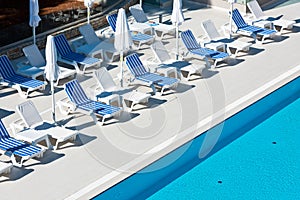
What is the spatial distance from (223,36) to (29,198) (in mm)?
9070

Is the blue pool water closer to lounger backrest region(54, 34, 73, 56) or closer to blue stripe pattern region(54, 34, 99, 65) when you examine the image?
blue stripe pattern region(54, 34, 99, 65)

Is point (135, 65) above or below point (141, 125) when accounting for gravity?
above

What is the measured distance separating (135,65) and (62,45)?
2.12 metres

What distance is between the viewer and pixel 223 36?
755 inches

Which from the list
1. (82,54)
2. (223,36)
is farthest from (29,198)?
(223,36)

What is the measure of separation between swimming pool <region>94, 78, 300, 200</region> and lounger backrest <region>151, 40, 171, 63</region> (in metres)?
2.78

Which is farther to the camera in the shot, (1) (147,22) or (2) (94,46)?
(1) (147,22)

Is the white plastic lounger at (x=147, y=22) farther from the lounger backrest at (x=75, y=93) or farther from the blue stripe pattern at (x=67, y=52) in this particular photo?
the lounger backrest at (x=75, y=93)

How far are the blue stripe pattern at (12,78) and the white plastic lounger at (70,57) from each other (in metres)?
1.41

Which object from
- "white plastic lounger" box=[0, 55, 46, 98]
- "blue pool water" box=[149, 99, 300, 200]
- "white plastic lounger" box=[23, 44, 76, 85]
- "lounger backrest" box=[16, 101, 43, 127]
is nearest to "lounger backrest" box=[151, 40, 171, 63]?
"white plastic lounger" box=[23, 44, 76, 85]

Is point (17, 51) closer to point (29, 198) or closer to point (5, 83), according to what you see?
point (5, 83)

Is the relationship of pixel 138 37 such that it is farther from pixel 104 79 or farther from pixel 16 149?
pixel 16 149

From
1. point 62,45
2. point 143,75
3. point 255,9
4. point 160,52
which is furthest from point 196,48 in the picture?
point 255,9

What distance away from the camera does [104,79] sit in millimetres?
15320
